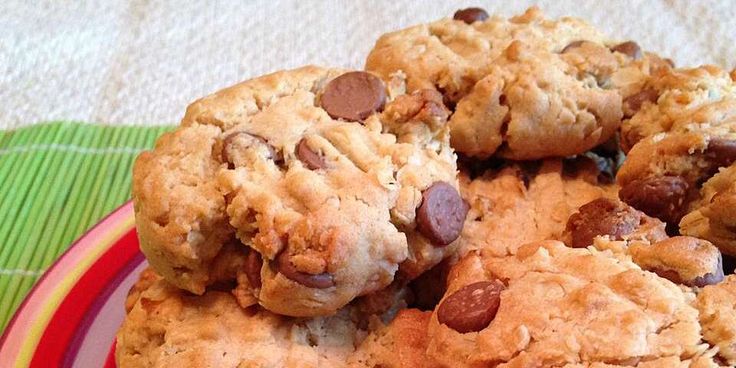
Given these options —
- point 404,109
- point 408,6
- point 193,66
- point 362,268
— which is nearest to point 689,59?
point 408,6

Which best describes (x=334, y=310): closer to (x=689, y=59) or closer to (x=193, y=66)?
(x=193, y=66)

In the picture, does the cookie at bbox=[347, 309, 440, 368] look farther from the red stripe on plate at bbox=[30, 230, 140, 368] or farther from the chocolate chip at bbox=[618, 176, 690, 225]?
the red stripe on plate at bbox=[30, 230, 140, 368]

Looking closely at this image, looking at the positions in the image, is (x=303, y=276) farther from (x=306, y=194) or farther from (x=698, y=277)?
(x=698, y=277)

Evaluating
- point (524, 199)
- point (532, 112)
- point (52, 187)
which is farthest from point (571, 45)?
point (52, 187)

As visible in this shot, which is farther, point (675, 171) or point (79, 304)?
point (79, 304)

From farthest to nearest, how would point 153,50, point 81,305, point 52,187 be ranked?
point 153,50 → point 52,187 → point 81,305

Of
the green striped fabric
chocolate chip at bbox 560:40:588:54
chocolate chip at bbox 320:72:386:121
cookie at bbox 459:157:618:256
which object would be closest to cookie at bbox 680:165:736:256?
cookie at bbox 459:157:618:256

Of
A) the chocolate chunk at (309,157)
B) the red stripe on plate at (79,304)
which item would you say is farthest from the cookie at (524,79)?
the red stripe on plate at (79,304)
